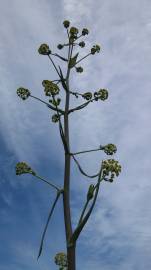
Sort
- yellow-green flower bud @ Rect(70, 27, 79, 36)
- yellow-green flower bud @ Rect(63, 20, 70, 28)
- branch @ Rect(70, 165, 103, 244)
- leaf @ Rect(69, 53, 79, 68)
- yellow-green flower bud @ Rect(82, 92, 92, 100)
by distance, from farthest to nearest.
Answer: yellow-green flower bud @ Rect(63, 20, 70, 28) → yellow-green flower bud @ Rect(70, 27, 79, 36) → leaf @ Rect(69, 53, 79, 68) → yellow-green flower bud @ Rect(82, 92, 92, 100) → branch @ Rect(70, 165, 103, 244)

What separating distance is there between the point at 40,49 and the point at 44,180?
4.53 metres

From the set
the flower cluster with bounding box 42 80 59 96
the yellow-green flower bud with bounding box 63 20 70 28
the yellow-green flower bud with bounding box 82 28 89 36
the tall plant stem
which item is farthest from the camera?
the yellow-green flower bud with bounding box 82 28 89 36

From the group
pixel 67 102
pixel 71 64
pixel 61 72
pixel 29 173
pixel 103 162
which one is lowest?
pixel 103 162

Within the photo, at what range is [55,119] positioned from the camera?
1354 cm

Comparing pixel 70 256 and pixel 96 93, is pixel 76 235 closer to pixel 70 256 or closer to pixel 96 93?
pixel 70 256

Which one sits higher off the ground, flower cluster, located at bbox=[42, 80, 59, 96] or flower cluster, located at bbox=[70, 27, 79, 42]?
flower cluster, located at bbox=[70, 27, 79, 42]

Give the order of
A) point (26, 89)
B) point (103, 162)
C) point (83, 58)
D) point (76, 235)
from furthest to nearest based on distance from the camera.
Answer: point (83, 58), point (26, 89), point (103, 162), point (76, 235)

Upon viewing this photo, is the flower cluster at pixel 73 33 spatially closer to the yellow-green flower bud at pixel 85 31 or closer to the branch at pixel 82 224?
the yellow-green flower bud at pixel 85 31

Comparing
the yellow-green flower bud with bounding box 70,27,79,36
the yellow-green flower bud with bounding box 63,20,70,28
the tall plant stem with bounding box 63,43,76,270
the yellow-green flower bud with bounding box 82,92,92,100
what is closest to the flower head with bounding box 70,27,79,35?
the yellow-green flower bud with bounding box 70,27,79,36

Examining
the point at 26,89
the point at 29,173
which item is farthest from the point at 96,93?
the point at 29,173

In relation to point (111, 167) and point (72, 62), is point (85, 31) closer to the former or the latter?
point (72, 62)

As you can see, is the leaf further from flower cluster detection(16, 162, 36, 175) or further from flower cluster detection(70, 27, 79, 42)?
flower cluster detection(16, 162, 36, 175)

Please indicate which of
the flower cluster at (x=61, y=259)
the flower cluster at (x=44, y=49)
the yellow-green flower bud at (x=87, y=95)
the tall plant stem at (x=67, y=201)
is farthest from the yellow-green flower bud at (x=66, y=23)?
the flower cluster at (x=61, y=259)

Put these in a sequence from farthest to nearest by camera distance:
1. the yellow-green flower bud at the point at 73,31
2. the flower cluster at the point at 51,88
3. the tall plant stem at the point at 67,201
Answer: the yellow-green flower bud at the point at 73,31 < the flower cluster at the point at 51,88 < the tall plant stem at the point at 67,201
